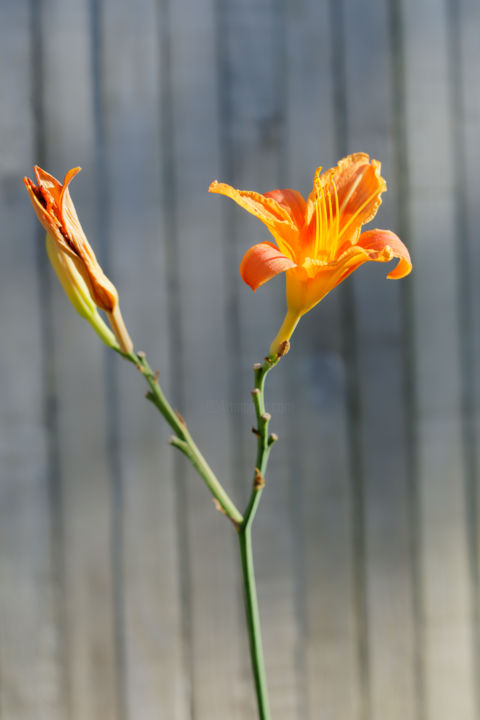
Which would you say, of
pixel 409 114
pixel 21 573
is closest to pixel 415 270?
pixel 409 114

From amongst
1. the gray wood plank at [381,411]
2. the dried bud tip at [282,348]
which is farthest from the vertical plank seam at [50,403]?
the dried bud tip at [282,348]

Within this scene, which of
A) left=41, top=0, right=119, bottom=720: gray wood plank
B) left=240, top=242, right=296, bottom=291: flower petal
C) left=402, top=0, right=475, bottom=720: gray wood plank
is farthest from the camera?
left=402, top=0, right=475, bottom=720: gray wood plank

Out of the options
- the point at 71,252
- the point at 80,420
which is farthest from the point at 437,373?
the point at 71,252

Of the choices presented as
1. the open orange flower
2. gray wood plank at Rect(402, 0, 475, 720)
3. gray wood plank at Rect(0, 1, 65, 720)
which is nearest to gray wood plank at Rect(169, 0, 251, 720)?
gray wood plank at Rect(0, 1, 65, 720)

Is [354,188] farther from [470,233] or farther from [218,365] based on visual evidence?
[470,233]

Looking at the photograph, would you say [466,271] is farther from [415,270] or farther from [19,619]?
[19,619]

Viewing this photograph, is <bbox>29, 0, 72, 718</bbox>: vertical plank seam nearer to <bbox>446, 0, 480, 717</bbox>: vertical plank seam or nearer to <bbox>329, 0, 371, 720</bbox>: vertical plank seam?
<bbox>329, 0, 371, 720</bbox>: vertical plank seam
